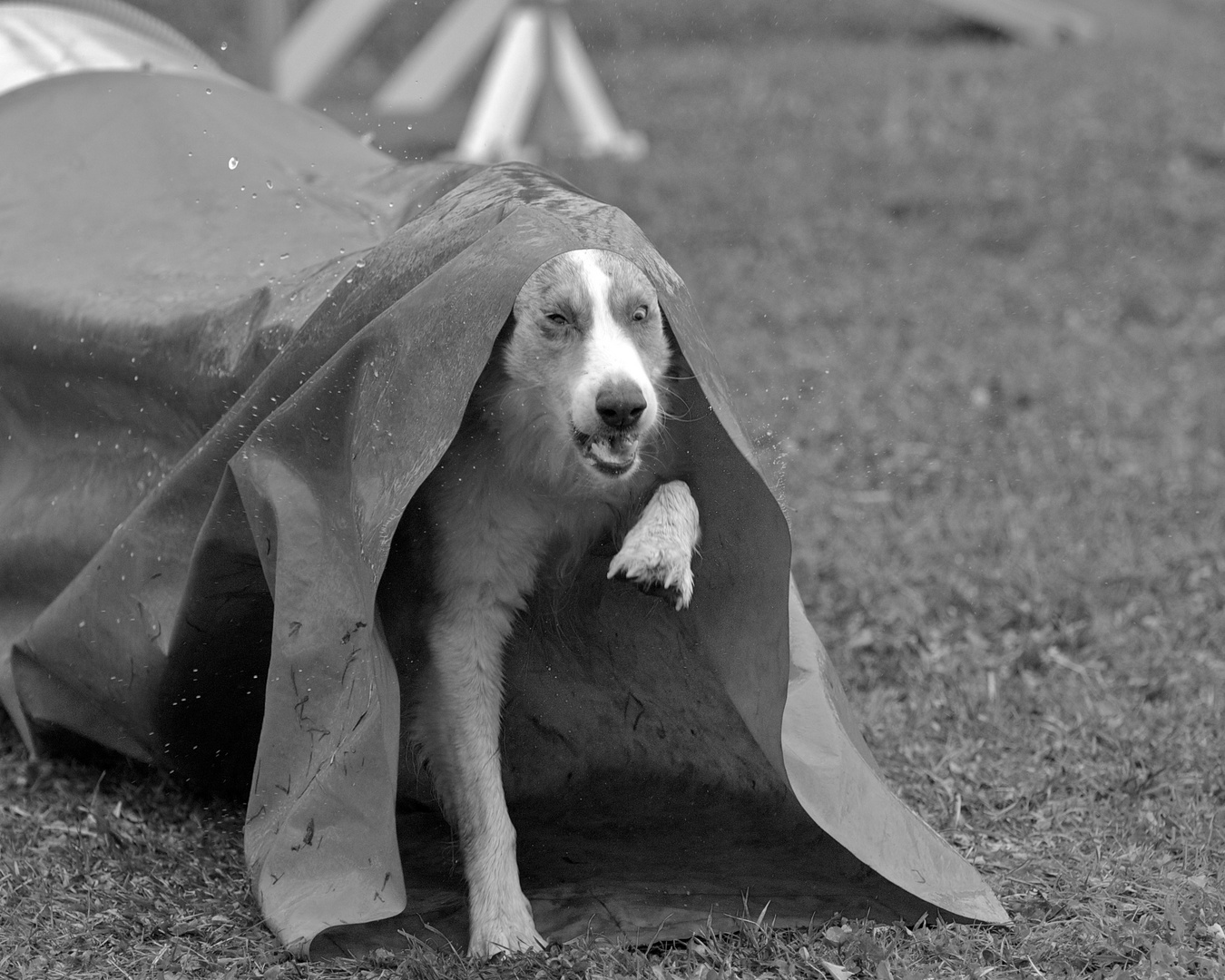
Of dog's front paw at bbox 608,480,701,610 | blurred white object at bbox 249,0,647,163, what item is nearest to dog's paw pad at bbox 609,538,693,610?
dog's front paw at bbox 608,480,701,610

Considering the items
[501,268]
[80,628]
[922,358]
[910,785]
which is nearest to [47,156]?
[80,628]

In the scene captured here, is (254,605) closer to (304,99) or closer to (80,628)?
(80,628)

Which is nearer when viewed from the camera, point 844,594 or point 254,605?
point 254,605

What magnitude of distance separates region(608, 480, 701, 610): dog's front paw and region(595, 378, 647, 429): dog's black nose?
0.77 ft

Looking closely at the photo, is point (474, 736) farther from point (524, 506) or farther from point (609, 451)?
point (609, 451)

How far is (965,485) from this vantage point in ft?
21.7

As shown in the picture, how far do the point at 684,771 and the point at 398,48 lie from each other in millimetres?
14585

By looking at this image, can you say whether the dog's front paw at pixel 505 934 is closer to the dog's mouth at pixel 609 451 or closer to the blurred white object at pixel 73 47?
the dog's mouth at pixel 609 451

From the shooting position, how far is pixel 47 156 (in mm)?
5000

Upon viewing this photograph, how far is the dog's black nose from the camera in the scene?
331 cm

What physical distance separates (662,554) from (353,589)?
647 mm

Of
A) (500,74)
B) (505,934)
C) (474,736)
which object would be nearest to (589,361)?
(474,736)

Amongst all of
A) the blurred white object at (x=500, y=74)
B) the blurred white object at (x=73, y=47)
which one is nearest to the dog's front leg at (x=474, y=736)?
the blurred white object at (x=73, y=47)

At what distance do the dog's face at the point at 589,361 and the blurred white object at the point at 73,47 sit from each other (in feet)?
8.48
